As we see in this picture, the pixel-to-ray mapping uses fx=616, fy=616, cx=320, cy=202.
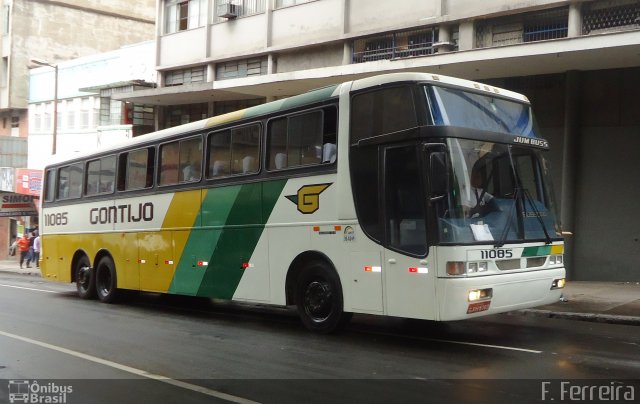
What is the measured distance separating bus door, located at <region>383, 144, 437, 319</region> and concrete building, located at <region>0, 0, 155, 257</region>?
35436 millimetres

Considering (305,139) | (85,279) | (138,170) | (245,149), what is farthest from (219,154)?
(85,279)

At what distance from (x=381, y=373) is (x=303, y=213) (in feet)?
10.4

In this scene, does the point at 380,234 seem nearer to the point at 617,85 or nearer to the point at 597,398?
the point at 597,398

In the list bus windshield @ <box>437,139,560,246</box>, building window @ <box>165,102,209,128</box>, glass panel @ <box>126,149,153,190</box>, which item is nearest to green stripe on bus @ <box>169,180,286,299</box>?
glass panel @ <box>126,149,153,190</box>

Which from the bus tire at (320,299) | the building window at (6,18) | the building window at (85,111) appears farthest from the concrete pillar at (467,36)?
the building window at (6,18)

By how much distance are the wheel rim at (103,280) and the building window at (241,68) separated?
11408 millimetres

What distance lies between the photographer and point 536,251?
27.3 ft

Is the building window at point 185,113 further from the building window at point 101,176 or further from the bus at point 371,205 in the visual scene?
the bus at point 371,205

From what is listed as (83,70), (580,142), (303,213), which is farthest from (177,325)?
(83,70)

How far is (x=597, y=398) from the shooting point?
5.82 meters

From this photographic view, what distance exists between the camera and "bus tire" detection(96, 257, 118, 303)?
1404cm

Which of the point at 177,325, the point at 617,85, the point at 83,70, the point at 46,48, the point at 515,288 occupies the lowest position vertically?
the point at 177,325

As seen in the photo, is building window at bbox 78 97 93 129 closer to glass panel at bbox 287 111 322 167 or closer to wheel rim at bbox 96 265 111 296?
wheel rim at bbox 96 265 111 296

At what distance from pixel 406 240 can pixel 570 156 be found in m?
10.6
